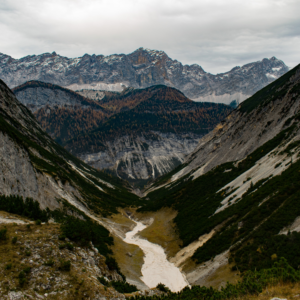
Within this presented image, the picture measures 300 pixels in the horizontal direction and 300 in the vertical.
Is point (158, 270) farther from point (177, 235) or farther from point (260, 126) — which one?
point (260, 126)

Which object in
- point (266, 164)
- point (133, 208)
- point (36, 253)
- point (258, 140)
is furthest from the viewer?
point (133, 208)

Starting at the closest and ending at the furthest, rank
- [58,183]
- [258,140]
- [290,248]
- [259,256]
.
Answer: [290,248]
[259,256]
[58,183]
[258,140]

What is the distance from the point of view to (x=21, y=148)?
47.1 m

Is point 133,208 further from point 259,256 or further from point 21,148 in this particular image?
point 259,256

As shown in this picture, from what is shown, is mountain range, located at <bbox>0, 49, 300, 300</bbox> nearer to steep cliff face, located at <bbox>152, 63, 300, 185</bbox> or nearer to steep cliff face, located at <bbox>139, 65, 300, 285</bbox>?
steep cliff face, located at <bbox>139, 65, 300, 285</bbox>

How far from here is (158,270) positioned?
4456cm

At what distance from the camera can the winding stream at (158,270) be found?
3897cm

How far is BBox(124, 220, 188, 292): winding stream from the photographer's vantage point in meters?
39.0

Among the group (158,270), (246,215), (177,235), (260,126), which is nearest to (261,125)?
(260,126)

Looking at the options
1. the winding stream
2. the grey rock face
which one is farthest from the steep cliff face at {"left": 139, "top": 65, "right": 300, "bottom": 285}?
the winding stream

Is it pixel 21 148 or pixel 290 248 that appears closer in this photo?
pixel 290 248

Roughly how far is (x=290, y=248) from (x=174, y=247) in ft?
102

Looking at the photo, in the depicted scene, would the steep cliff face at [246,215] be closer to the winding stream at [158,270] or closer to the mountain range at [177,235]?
the mountain range at [177,235]

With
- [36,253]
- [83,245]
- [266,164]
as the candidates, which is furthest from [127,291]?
[266,164]
